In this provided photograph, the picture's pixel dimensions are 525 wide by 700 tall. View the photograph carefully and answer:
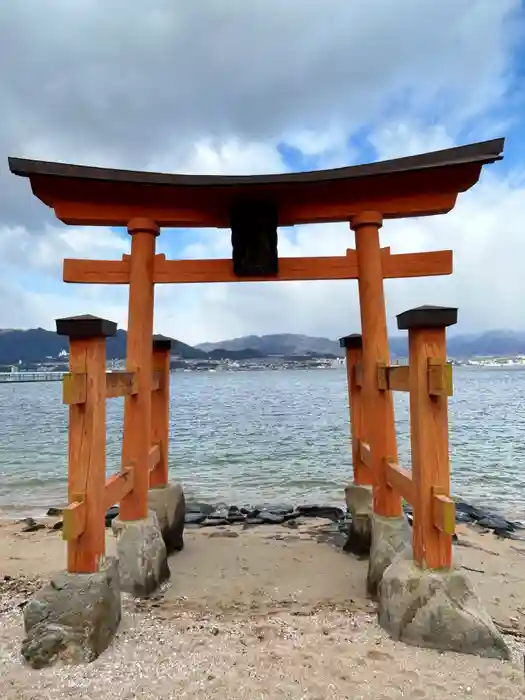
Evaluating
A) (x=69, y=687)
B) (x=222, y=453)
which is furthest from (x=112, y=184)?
(x=222, y=453)

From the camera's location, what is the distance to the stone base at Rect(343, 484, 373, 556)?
219 inches

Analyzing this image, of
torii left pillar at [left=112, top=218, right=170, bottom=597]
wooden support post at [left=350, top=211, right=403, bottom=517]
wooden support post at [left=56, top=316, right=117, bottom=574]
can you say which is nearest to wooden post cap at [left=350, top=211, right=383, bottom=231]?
wooden support post at [left=350, top=211, right=403, bottom=517]

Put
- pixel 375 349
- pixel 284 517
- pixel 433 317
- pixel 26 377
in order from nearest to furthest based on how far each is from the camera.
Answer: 1. pixel 433 317
2. pixel 375 349
3. pixel 284 517
4. pixel 26 377

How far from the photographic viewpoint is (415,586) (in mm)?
3373

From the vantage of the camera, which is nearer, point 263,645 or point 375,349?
point 263,645

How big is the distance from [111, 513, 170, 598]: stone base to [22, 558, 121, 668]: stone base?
81 cm

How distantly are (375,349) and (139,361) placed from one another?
227cm

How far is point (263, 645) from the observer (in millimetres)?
3383

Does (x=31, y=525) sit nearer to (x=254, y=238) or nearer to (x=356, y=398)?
(x=356, y=398)

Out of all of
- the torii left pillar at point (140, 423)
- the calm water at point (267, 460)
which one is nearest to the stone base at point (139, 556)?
the torii left pillar at point (140, 423)

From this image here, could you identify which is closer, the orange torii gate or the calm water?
the orange torii gate

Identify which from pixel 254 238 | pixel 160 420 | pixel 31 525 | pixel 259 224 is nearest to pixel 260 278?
pixel 254 238

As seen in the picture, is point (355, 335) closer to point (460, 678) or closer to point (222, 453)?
point (460, 678)

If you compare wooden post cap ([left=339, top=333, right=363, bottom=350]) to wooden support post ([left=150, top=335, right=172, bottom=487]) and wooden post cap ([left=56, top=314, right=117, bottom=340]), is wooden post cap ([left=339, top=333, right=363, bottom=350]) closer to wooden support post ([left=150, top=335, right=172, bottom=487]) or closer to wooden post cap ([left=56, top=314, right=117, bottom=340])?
wooden support post ([left=150, top=335, right=172, bottom=487])
